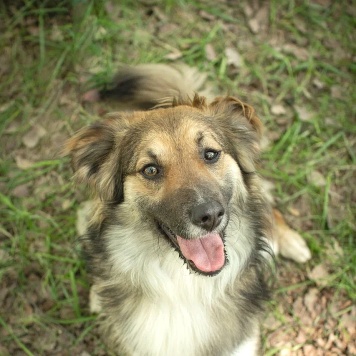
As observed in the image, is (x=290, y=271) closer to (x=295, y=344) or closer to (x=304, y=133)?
(x=295, y=344)

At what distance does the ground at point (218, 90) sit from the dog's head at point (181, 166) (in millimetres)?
1197

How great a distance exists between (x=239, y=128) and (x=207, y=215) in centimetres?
68

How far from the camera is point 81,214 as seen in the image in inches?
141

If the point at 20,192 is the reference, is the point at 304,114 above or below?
above

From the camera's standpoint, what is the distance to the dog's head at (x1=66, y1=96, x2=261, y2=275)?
7.34 ft

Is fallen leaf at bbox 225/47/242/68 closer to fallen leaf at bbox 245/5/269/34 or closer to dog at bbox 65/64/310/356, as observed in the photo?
fallen leaf at bbox 245/5/269/34

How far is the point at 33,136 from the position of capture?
3.95 meters

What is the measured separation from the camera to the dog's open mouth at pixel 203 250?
2.38 m

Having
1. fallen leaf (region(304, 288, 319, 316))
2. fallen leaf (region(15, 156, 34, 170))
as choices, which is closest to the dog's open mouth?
fallen leaf (region(304, 288, 319, 316))

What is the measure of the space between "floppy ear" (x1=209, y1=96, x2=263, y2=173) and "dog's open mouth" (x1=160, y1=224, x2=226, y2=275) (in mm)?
429

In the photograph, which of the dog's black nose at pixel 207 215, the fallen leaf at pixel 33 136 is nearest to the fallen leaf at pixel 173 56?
the fallen leaf at pixel 33 136

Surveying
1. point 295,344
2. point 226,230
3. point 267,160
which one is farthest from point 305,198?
point 226,230

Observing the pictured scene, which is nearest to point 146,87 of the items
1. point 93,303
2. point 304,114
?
point 93,303

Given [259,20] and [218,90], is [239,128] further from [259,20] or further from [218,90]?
[259,20]
